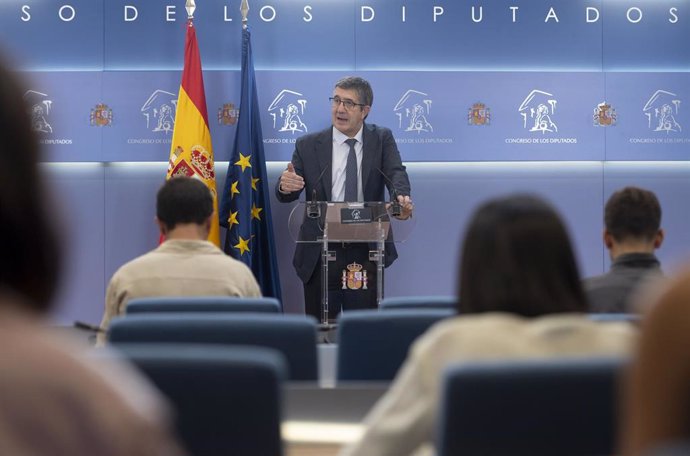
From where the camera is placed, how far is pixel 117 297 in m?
4.26

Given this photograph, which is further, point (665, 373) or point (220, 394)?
point (220, 394)

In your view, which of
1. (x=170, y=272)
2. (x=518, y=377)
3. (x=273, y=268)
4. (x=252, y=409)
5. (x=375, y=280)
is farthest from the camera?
(x=273, y=268)

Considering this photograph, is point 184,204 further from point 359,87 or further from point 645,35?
point 645,35

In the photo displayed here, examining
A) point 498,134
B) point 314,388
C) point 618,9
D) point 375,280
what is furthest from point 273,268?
point 314,388

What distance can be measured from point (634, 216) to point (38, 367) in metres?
3.47

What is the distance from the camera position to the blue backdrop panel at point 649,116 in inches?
340

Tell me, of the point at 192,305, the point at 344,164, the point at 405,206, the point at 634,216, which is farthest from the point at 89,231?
the point at 634,216

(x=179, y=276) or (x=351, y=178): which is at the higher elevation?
(x=351, y=178)

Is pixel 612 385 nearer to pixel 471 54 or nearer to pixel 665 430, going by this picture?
pixel 665 430

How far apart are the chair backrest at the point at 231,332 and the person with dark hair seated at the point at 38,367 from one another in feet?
5.60

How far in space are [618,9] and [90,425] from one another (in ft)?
27.9

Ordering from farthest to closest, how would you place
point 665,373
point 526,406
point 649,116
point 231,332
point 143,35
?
1. point 649,116
2. point 143,35
3. point 231,332
4. point 526,406
5. point 665,373

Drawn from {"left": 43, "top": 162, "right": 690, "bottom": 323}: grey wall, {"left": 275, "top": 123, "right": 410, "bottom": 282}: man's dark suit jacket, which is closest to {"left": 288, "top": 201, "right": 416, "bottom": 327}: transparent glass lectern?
{"left": 275, "top": 123, "right": 410, "bottom": 282}: man's dark suit jacket

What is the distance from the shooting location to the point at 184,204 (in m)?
4.63
